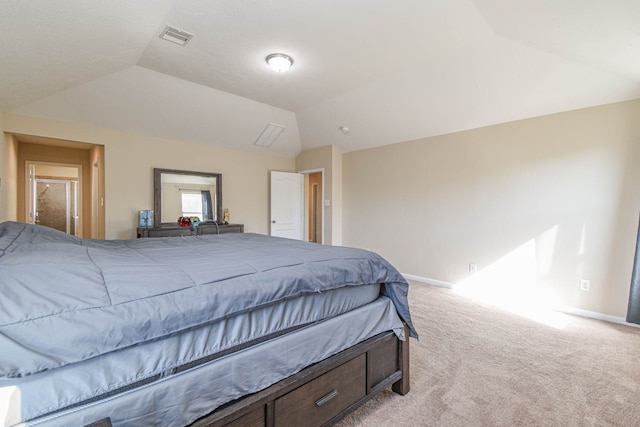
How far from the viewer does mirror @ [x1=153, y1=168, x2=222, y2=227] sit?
448 cm

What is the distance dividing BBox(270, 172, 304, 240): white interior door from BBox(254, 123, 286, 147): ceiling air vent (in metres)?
0.63

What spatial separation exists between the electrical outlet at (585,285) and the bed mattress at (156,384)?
3388 millimetres

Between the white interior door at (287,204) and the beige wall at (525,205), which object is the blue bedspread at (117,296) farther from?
the white interior door at (287,204)

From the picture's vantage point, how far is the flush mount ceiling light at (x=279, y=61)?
9.76ft

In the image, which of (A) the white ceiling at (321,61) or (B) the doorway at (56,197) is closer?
(A) the white ceiling at (321,61)

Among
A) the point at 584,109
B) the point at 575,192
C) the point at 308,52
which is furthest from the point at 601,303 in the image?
the point at 308,52

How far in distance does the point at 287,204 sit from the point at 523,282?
4096 millimetres

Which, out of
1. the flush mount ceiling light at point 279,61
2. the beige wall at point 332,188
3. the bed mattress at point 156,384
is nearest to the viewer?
the bed mattress at point 156,384

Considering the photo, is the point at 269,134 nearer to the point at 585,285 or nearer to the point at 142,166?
the point at 142,166

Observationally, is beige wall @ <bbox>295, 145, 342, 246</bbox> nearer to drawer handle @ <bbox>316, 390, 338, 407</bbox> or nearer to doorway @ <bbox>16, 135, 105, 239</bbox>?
→ doorway @ <bbox>16, 135, 105, 239</bbox>

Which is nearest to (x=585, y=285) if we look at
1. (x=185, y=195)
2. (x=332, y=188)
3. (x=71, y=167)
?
(x=332, y=188)

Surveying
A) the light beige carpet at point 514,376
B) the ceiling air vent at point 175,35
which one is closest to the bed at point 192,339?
the light beige carpet at point 514,376

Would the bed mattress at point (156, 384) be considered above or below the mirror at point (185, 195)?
below

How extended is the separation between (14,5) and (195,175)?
3.21 metres
